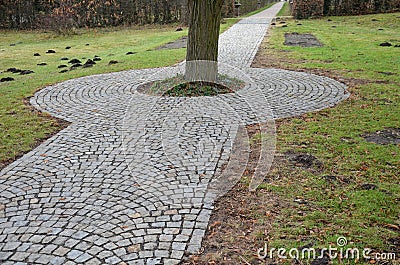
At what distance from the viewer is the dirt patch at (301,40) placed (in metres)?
14.5

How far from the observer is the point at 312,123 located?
20.1 feet

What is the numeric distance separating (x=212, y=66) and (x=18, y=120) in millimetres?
3780

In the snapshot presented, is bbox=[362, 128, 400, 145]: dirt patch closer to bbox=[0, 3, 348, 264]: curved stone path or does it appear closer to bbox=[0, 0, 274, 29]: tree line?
bbox=[0, 3, 348, 264]: curved stone path

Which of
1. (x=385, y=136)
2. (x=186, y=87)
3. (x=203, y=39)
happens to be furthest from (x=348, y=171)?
(x=203, y=39)

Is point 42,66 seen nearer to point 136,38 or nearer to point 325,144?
point 136,38

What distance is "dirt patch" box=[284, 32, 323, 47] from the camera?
14475mm

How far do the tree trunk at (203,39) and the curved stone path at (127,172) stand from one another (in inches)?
34.5

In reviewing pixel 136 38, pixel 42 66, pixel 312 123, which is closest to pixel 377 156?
pixel 312 123

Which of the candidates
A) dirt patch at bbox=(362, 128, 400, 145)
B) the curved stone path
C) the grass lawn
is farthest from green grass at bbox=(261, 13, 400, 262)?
the curved stone path

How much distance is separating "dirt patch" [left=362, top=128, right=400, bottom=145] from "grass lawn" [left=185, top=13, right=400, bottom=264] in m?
0.10

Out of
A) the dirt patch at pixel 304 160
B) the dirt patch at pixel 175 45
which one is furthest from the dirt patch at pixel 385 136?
the dirt patch at pixel 175 45

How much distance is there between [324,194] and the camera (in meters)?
4.01

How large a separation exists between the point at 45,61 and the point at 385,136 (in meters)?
11.3

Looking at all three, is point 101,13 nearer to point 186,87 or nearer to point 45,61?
point 45,61
